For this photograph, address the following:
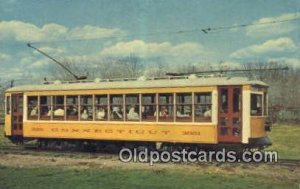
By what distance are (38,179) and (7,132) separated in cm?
1053

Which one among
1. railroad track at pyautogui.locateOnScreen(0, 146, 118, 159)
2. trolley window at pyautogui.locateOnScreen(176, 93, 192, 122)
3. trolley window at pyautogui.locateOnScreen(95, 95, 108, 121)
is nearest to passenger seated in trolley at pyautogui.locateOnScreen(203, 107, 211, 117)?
trolley window at pyautogui.locateOnScreen(176, 93, 192, 122)

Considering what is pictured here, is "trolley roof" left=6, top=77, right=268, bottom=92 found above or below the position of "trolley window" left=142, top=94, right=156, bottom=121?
above

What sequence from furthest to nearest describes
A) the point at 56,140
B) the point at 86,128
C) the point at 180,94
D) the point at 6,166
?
the point at 56,140 < the point at 86,128 < the point at 180,94 < the point at 6,166

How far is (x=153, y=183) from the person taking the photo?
12.0m

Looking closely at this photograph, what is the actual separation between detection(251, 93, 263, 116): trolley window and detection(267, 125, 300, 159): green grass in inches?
110

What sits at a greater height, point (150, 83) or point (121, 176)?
point (150, 83)

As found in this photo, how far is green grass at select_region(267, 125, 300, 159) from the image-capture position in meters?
20.4

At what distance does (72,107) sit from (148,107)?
3563mm

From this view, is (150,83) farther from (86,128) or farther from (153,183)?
(153,183)

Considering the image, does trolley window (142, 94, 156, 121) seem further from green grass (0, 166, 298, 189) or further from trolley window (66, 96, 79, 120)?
green grass (0, 166, 298, 189)

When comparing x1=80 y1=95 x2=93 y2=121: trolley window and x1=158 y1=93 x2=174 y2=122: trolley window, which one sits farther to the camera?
x1=80 y1=95 x2=93 y2=121: trolley window

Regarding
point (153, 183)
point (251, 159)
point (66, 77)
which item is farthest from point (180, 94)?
point (66, 77)

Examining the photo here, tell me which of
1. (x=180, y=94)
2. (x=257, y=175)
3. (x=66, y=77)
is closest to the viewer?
(x=257, y=175)

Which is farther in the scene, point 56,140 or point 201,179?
point 56,140
